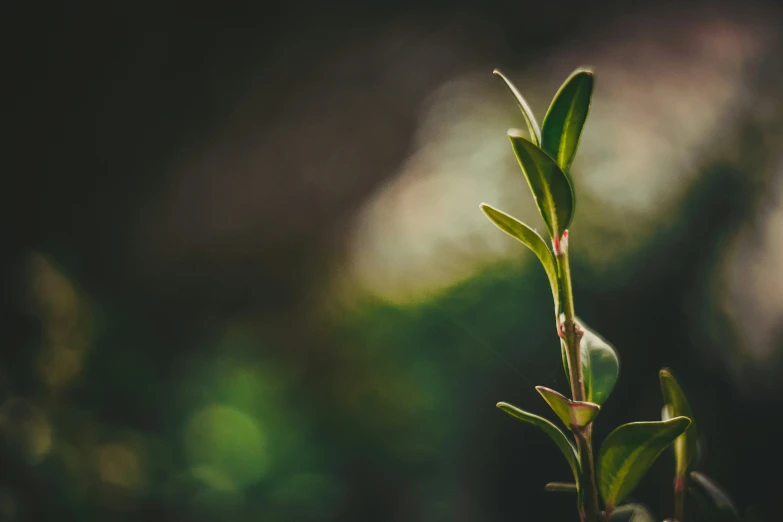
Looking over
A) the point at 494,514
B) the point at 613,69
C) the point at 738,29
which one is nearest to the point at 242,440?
the point at 494,514

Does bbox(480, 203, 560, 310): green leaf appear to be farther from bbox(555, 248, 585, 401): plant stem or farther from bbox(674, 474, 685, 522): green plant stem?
bbox(674, 474, 685, 522): green plant stem

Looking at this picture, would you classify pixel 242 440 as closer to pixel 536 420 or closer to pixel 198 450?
pixel 198 450

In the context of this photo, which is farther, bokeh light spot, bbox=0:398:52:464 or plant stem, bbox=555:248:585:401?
bokeh light spot, bbox=0:398:52:464

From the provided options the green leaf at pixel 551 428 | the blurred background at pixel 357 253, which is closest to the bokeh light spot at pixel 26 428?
the blurred background at pixel 357 253

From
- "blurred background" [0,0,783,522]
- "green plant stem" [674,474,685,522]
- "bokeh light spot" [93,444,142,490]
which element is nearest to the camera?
"green plant stem" [674,474,685,522]

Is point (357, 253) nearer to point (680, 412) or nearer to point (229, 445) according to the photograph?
point (229, 445)

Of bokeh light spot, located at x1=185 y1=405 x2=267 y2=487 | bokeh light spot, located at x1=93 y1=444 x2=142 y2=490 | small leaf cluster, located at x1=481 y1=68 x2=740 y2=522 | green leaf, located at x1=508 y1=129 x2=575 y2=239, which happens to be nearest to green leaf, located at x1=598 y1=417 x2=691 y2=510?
small leaf cluster, located at x1=481 y1=68 x2=740 y2=522

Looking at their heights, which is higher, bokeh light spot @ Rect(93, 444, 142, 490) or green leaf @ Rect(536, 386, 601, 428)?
bokeh light spot @ Rect(93, 444, 142, 490)
